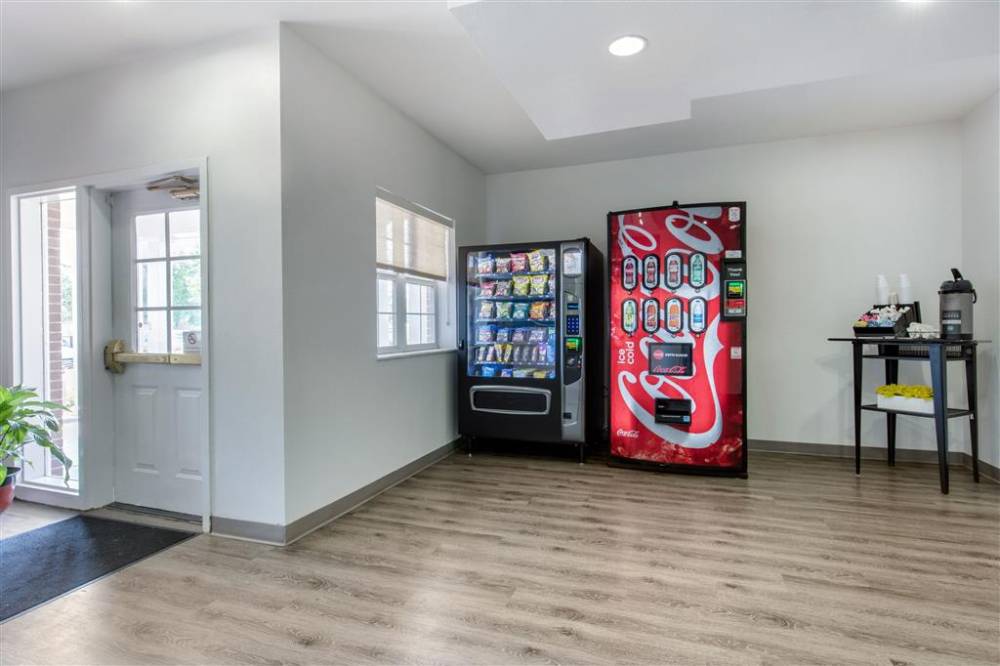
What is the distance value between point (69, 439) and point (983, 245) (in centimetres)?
643

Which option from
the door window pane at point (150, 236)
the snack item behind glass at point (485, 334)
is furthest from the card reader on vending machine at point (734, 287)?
the door window pane at point (150, 236)

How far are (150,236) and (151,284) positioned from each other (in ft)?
A: 0.98

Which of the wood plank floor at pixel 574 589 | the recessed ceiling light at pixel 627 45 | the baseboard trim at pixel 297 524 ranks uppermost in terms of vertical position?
the recessed ceiling light at pixel 627 45

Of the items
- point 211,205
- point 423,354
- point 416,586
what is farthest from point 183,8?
point 416,586

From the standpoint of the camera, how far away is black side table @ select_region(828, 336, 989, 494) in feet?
10.6

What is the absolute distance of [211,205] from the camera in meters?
2.76

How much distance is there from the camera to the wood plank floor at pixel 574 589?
1.76 meters

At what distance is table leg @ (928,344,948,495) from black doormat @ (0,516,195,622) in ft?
15.0

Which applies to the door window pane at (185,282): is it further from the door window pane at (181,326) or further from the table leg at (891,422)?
the table leg at (891,422)

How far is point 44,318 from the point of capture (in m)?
3.37

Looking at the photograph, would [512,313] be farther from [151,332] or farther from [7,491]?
[7,491]

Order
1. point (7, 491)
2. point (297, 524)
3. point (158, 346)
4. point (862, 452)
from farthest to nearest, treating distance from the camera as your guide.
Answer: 1. point (862, 452)
2. point (158, 346)
3. point (297, 524)
4. point (7, 491)

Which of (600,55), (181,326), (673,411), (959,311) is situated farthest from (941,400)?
(181,326)

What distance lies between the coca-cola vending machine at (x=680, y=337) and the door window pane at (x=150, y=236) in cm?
308
